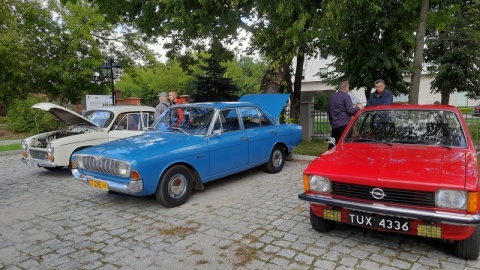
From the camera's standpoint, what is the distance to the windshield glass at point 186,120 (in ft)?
19.9

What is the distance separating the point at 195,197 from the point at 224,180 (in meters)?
1.27

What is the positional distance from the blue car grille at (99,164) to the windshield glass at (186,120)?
4.74ft

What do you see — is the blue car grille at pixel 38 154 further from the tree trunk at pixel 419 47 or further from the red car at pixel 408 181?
the tree trunk at pixel 419 47

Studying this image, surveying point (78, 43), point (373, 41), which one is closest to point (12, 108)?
point (78, 43)

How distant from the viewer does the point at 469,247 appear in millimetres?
3334

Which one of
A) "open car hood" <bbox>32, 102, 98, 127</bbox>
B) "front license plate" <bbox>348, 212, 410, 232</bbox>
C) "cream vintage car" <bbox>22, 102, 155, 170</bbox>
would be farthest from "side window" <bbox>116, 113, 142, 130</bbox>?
"front license plate" <bbox>348, 212, 410, 232</bbox>

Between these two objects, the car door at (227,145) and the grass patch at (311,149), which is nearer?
the car door at (227,145)

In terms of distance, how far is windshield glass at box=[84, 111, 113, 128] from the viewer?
8227 millimetres

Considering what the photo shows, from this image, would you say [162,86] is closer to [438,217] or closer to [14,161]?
[14,161]

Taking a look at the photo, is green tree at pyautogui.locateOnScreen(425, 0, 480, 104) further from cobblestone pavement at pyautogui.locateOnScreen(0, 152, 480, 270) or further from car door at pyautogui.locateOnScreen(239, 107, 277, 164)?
cobblestone pavement at pyautogui.locateOnScreen(0, 152, 480, 270)

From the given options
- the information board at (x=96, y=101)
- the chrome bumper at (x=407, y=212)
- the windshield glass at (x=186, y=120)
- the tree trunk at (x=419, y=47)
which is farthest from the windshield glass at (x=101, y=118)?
the tree trunk at (x=419, y=47)

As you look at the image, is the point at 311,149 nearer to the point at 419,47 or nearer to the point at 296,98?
the point at 296,98

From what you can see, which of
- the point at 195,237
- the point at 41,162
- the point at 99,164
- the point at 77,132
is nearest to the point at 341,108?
the point at 195,237

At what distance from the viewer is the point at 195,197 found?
5.89m
